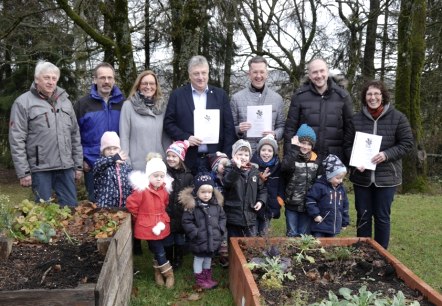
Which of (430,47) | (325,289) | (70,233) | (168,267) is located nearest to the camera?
(325,289)

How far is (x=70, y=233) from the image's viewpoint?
3.92 meters

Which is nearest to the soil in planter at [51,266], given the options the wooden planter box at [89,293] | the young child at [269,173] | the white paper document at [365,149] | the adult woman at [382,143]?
the wooden planter box at [89,293]

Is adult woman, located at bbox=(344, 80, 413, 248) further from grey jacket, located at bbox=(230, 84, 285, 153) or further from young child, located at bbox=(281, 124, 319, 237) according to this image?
grey jacket, located at bbox=(230, 84, 285, 153)

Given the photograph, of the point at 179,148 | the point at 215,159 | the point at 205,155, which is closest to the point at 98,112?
the point at 179,148

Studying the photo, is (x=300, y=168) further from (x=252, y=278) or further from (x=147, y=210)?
(x=147, y=210)

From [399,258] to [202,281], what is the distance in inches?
109

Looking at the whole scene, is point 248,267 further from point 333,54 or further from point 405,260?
point 333,54

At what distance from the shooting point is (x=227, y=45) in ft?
56.4

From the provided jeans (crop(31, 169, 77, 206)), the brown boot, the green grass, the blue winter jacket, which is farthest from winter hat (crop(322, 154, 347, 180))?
jeans (crop(31, 169, 77, 206))

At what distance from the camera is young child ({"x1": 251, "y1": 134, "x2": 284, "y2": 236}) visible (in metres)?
4.63

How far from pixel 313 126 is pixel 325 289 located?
1.85 meters

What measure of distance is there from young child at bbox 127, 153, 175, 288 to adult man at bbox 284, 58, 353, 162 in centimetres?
148

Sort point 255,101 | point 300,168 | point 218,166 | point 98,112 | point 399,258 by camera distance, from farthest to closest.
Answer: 1. point 399,258
2. point 255,101
3. point 98,112
4. point 300,168
5. point 218,166

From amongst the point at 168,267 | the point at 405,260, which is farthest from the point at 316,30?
the point at 168,267
